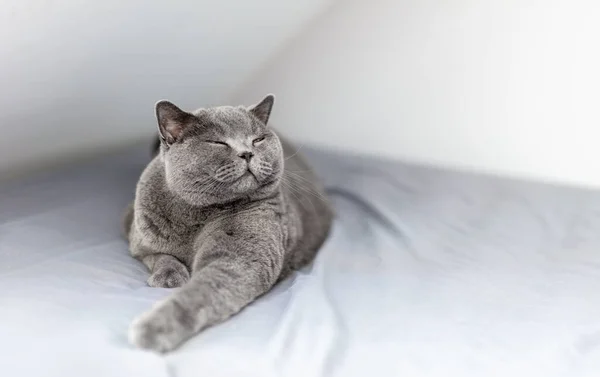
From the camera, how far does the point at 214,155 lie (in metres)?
1.35

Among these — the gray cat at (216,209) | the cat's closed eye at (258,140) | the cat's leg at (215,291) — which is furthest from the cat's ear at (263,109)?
the cat's leg at (215,291)

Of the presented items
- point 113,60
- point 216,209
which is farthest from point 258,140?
point 113,60

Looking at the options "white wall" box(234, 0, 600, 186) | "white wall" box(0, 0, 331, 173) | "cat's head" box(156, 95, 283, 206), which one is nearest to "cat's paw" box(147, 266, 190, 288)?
"cat's head" box(156, 95, 283, 206)

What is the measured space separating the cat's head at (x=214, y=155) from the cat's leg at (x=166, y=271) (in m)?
0.15

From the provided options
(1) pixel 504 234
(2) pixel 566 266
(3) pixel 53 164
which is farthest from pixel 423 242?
(3) pixel 53 164

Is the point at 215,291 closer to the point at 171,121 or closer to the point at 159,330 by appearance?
the point at 159,330

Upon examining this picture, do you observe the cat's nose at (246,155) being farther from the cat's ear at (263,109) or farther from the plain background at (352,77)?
the plain background at (352,77)

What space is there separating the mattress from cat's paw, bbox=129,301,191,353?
0.7 inches

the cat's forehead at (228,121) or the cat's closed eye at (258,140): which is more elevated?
the cat's forehead at (228,121)

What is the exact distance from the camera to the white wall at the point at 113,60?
138cm

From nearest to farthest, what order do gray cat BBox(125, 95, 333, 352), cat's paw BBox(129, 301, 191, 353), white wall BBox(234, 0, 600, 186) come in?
1. cat's paw BBox(129, 301, 191, 353)
2. gray cat BBox(125, 95, 333, 352)
3. white wall BBox(234, 0, 600, 186)

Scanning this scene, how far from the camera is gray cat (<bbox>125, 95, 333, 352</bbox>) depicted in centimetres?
134

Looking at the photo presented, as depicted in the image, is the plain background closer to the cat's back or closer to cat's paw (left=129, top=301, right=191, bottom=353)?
the cat's back

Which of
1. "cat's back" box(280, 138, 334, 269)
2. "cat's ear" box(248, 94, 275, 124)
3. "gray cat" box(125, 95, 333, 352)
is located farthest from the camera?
"cat's back" box(280, 138, 334, 269)
